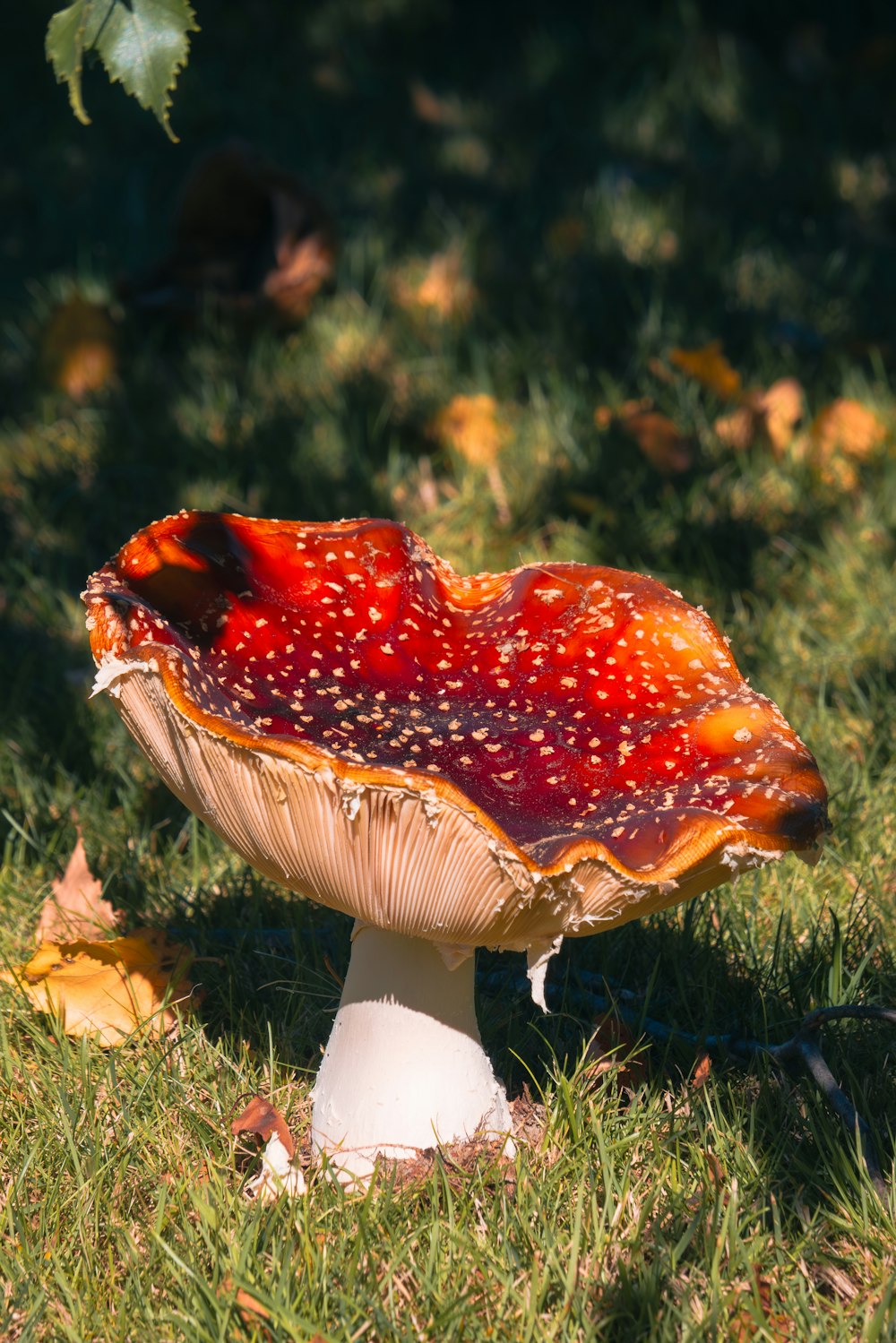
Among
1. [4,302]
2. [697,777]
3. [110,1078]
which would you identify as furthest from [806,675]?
[4,302]

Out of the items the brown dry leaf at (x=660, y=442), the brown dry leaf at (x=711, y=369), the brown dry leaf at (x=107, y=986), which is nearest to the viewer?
the brown dry leaf at (x=107, y=986)

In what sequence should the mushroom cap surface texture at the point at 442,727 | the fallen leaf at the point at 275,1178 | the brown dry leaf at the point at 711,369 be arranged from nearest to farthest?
the mushroom cap surface texture at the point at 442,727
the fallen leaf at the point at 275,1178
the brown dry leaf at the point at 711,369

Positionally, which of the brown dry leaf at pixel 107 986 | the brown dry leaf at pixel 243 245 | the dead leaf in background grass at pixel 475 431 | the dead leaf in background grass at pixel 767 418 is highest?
the brown dry leaf at pixel 243 245

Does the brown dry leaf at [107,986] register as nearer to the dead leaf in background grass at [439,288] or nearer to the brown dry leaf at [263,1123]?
the brown dry leaf at [263,1123]

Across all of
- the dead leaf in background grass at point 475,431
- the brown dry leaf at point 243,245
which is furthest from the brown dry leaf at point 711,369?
the brown dry leaf at point 243,245

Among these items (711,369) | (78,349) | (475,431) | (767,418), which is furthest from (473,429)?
(78,349)

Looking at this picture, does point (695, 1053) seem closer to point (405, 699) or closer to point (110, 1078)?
point (405, 699)

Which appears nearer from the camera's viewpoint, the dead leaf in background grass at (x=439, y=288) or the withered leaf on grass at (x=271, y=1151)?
the withered leaf on grass at (x=271, y=1151)

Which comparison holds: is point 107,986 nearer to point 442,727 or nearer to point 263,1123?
point 263,1123

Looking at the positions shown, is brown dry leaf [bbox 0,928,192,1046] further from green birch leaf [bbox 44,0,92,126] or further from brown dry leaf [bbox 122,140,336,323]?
brown dry leaf [bbox 122,140,336,323]
